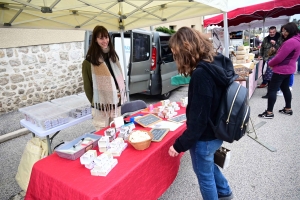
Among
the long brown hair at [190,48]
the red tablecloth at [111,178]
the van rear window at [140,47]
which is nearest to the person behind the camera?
the red tablecloth at [111,178]

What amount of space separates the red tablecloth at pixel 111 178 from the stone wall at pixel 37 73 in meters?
4.18

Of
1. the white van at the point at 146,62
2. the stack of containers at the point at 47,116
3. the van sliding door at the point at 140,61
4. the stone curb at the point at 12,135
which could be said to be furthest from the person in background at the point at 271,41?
the stone curb at the point at 12,135

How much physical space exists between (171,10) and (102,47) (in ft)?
4.53

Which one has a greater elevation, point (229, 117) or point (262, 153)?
point (229, 117)

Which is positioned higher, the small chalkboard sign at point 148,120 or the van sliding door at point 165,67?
the van sliding door at point 165,67

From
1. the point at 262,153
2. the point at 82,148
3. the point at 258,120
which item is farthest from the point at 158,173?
the point at 258,120

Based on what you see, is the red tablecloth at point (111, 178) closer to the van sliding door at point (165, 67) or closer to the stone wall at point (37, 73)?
the van sliding door at point (165, 67)

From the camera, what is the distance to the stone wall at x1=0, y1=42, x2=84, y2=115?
4.76 metres

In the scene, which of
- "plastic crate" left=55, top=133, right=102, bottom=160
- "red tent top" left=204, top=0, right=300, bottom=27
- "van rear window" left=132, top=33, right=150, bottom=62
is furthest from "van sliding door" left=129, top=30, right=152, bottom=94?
"plastic crate" left=55, top=133, right=102, bottom=160

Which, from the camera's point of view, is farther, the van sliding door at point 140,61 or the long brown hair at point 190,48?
the van sliding door at point 140,61

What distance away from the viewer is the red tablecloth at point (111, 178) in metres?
1.21

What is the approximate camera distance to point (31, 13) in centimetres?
248

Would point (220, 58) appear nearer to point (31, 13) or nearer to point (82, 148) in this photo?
point (82, 148)

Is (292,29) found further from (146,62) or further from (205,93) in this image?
(205,93)
